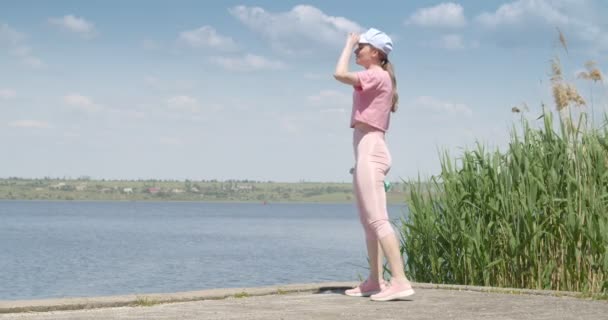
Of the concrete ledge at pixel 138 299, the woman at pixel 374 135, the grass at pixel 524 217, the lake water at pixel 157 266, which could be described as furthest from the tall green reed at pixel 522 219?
the lake water at pixel 157 266

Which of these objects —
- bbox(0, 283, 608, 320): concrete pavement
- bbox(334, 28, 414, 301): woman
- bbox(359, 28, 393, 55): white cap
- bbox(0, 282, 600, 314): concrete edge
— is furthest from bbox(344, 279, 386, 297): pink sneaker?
bbox(359, 28, 393, 55): white cap

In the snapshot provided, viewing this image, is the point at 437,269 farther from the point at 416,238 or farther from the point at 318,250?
the point at 318,250

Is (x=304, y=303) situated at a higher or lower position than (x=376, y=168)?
lower

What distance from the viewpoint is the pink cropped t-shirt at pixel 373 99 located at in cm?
668

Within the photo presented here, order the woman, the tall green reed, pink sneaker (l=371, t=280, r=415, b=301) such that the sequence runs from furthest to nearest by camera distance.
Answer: the tall green reed → pink sneaker (l=371, t=280, r=415, b=301) → the woman

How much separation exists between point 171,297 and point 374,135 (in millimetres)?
1966

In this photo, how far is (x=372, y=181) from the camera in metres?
6.68

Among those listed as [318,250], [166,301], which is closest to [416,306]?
[166,301]

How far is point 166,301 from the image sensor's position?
7.01 metres

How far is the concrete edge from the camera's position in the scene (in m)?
6.44

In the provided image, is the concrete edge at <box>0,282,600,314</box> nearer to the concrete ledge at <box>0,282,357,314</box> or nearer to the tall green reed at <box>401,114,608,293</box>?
the concrete ledge at <box>0,282,357,314</box>

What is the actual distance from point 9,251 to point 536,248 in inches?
1773

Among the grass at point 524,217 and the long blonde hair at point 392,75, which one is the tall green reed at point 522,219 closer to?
the grass at point 524,217

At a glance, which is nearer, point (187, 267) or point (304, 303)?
point (304, 303)
